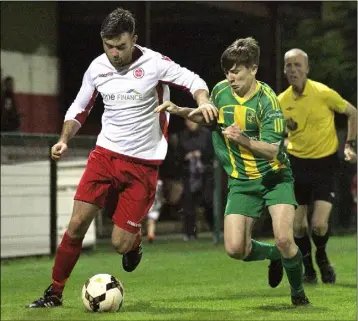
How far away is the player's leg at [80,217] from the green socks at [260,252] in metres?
1.24

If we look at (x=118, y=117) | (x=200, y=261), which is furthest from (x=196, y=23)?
(x=118, y=117)

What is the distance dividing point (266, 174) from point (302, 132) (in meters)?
2.60

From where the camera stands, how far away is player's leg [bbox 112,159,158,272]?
923 centimetres

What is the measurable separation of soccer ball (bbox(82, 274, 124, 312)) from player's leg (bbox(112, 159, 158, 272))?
71cm

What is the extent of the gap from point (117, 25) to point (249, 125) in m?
1.19

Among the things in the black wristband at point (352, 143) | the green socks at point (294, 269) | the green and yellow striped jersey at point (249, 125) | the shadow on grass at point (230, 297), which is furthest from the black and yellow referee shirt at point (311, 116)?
the green socks at point (294, 269)

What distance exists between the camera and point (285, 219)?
28.2 ft

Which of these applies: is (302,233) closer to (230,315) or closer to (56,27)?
(230,315)

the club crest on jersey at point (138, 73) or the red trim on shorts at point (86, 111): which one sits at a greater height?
the club crest on jersey at point (138, 73)

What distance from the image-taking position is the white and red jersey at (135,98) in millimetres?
8828

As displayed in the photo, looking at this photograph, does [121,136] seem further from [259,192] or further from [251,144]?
[251,144]

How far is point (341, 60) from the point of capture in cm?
2136

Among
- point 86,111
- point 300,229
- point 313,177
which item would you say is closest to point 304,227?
point 300,229

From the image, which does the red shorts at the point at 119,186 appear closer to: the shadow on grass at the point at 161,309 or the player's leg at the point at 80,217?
the player's leg at the point at 80,217
